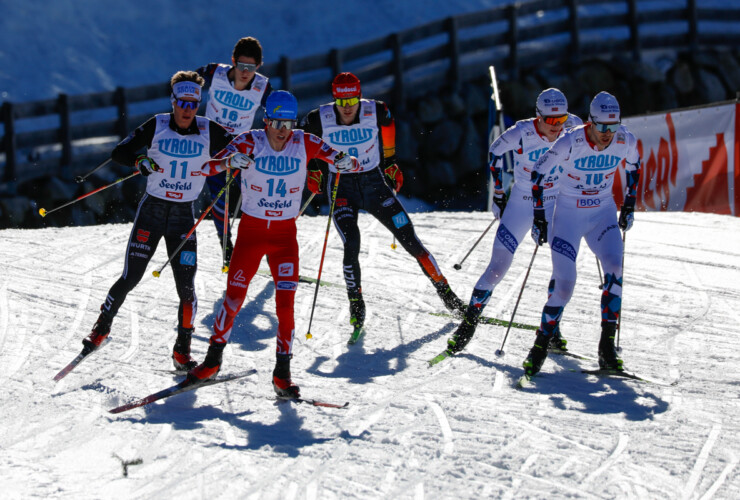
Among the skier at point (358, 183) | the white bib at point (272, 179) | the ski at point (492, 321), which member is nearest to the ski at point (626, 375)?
the ski at point (492, 321)

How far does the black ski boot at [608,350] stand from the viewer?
20.0ft

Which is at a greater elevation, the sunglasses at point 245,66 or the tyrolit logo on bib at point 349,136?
the sunglasses at point 245,66

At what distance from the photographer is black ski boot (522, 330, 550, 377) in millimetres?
6055

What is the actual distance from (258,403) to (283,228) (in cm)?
113

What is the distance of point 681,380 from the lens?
6.11 metres

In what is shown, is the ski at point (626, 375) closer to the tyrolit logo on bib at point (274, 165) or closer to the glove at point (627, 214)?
the glove at point (627, 214)

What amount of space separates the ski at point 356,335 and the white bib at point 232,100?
2.18 m

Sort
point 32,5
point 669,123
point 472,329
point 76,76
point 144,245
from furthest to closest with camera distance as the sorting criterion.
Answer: point 32,5 → point 76,76 → point 669,123 → point 472,329 → point 144,245

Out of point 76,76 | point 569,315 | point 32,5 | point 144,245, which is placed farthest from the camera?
point 32,5

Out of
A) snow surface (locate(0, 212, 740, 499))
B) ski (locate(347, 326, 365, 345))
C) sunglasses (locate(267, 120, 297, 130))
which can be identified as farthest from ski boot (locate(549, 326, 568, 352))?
sunglasses (locate(267, 120, 297, 130))

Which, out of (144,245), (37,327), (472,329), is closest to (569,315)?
(472,329)

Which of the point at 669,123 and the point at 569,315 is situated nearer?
the point at 569,315

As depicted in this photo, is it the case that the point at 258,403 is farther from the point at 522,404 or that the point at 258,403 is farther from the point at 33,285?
the point at 33,285

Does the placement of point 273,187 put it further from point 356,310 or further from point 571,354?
point 571,354
